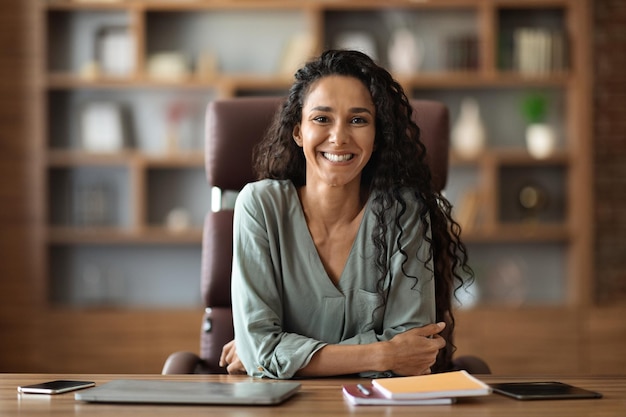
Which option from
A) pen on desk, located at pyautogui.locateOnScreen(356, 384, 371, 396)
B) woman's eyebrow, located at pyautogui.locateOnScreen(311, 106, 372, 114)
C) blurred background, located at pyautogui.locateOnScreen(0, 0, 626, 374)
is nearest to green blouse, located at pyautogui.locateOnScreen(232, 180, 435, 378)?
woman's eyebrow, located at pyautogui.locateOnScreen(311, 106, 372, 114)

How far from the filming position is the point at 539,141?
16.6 ft

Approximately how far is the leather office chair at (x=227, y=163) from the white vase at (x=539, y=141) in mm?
2541

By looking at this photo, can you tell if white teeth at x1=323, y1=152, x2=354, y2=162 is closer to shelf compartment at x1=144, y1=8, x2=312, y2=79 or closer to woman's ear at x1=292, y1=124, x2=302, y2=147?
woman's ear at x1=292, y1=124, x2=302, y2=147

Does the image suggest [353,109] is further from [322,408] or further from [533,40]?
[533,40]

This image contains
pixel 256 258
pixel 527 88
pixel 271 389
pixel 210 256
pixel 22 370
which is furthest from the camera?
pixel 527 88

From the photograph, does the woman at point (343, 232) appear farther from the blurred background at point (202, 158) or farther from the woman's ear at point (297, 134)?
the blurred background at point (202, 158)

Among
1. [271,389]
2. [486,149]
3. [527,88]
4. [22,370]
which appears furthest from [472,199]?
[271,389]

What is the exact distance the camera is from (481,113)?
5.25 metres

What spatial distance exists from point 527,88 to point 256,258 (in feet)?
11.0

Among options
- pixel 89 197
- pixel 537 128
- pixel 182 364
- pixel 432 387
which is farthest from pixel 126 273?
pixel 432 387

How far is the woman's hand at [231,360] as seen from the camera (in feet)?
7.48

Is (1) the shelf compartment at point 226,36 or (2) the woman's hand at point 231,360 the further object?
(1) the shelf compartment at point 226,36

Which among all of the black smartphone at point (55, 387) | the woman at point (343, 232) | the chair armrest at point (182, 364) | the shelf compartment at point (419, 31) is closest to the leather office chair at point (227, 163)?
the chair armrest at point (182, 364)

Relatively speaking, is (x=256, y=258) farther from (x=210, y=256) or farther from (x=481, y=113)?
(x=481, y=113)
